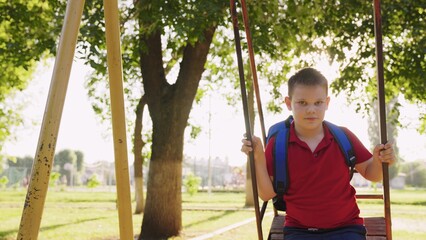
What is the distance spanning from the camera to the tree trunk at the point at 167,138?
1013cm

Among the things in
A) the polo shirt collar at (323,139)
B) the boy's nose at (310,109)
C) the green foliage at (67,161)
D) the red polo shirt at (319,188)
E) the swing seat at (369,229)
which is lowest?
the swing seat at (369,229)

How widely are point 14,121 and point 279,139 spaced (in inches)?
949

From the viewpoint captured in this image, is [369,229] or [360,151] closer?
[360,151]

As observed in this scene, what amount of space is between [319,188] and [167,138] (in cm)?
727

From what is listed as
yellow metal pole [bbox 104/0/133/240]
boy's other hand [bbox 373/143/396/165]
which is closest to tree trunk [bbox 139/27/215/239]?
yellow metal pole [bbox 104/0/133/240]

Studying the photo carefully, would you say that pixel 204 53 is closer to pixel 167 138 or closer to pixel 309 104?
pixel 167 138

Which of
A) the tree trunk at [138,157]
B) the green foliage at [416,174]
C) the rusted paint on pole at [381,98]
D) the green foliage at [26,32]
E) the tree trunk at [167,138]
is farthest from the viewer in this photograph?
the green foliage at [416,174]

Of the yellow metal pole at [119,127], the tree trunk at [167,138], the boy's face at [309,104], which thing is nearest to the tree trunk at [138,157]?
the tree trunk at [167,138]

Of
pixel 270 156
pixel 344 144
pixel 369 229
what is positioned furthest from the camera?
pixel 369 229

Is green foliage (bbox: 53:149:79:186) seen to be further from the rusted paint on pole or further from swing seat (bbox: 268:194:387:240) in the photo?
the rusted paint on pole

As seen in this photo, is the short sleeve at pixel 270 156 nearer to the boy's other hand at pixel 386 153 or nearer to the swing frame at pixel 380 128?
the swing frame at pixel 380 128

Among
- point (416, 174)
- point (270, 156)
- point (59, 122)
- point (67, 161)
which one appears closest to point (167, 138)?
point (270, 156)

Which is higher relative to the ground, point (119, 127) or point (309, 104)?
point (309, 104)

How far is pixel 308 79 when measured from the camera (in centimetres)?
303
